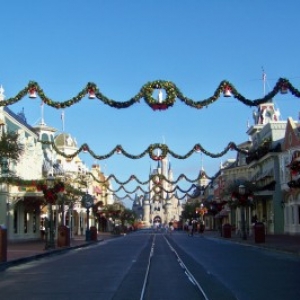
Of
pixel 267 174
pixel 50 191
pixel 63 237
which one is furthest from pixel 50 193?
pixel 267 174

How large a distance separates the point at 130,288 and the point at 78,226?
238 feet

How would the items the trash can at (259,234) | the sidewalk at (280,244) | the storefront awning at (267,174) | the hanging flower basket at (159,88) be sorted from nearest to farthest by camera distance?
the hanging flower basket at (159,88) → the sidewalk at (280,244) → the trash can at (259,234) → the storefront awning at (267,174)

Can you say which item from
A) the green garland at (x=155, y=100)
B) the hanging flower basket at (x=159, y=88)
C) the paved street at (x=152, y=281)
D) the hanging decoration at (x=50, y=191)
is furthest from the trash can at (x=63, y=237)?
the hanging flower basket at (x=159, y=88)

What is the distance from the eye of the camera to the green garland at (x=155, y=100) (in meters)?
24.5

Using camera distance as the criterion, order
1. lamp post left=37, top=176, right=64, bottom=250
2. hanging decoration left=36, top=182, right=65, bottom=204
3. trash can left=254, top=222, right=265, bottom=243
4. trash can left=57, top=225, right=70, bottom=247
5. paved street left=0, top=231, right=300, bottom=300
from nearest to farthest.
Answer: paved street left=0, top=231, right=300, bottom=300, lamp post left=37, top=176, right=64, bottom=250, hanging decoration left=36, top=182, right=65, bottom=204, trash can left=57, top=225, right=70, bottom=247, trash can left=254, top=222, right=265, bottom=243

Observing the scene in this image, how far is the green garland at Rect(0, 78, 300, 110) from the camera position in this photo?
2447 centimetres

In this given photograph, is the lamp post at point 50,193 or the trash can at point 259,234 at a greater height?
the lamp post at point 50,193

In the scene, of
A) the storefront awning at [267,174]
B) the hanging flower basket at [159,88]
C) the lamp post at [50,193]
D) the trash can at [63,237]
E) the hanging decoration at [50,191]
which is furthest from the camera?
the storefront awning at [267,174]

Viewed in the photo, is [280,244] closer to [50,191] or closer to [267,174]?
[50,191]

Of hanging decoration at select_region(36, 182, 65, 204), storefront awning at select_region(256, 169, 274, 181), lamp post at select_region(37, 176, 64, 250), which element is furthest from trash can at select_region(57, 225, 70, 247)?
storefront awning at select_region(256, 169, 274, 181)

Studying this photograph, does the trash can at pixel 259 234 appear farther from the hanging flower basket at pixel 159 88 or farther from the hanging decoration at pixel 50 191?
the hanging flower basket at pixel 159 88

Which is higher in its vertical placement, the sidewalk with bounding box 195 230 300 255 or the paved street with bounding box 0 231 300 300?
the paved street with bounding box 0 231 300 300

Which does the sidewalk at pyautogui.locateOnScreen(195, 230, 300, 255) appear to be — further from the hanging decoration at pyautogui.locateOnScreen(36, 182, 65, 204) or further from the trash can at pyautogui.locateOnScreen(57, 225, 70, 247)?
the hanging decoration at pyautogui.locateOnScreen(36, 182, 65, 204)

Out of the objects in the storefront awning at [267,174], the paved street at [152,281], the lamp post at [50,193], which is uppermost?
the storefront awning at [267,174]
